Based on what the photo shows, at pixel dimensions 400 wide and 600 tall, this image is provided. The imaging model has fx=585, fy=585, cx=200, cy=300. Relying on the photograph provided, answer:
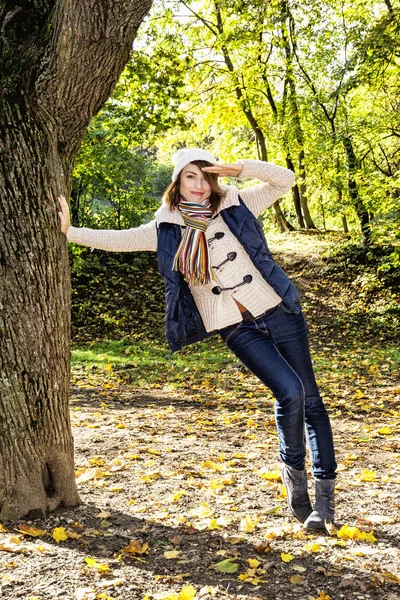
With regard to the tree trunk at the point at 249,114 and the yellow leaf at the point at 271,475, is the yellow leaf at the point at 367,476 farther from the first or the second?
the tree trunk at the point at 249,114

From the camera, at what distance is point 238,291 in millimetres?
3283

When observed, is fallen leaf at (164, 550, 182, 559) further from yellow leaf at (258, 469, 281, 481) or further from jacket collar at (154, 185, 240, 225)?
jacket collar at (154, 185, 240, 225)

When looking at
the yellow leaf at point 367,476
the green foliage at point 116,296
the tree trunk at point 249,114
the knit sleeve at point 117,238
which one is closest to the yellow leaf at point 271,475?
the yellow leaf at point 367,476

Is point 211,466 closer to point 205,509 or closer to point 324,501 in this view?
point 205,509

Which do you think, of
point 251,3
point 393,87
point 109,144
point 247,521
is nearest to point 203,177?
point 247,521

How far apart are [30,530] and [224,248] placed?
189 cm

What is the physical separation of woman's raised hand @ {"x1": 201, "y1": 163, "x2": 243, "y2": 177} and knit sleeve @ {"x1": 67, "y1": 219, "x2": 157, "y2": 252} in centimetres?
45

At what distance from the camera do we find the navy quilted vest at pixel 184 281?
10.6 ft

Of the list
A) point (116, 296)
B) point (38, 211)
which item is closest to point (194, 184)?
point (38, 211)

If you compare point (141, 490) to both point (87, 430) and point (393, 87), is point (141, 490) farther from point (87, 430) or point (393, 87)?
point (393, 87)

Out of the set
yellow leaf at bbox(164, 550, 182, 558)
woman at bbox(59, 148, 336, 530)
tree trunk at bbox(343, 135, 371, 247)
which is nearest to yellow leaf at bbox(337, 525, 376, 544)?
woman at bbox(59, 148, 336, 530)

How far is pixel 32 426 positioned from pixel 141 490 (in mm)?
1191

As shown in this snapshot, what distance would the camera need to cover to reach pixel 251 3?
12500mm

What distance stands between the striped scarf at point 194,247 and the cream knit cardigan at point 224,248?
7 cm
